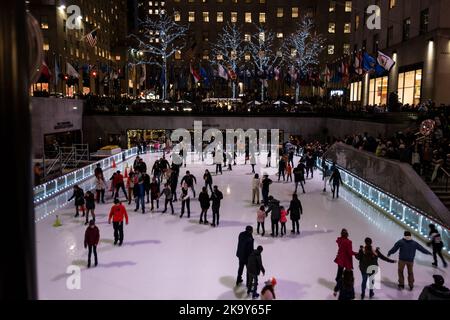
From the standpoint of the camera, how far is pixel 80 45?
6675 centimetres

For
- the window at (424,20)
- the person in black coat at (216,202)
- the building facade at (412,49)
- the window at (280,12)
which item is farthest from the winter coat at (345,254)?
the window at (280,12)

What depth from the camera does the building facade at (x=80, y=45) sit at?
Result: 126 ft

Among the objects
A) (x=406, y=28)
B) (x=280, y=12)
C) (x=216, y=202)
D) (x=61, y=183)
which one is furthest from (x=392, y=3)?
(x=280, y=12)

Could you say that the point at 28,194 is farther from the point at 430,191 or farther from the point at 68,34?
the point at 68,34

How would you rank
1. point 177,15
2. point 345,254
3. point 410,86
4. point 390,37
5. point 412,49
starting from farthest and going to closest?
point 177,15 → point 390,37 → point 410,86 → point 412,49 → point 345,254

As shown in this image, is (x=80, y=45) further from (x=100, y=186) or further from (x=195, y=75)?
(x=100, y=186)

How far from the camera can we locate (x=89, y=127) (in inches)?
1527

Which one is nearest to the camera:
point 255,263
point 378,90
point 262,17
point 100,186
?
point 255,263

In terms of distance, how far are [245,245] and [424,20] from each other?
2822 cm

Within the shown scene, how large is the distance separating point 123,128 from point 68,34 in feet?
96.3

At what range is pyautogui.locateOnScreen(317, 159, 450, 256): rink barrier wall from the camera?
11.5 meters

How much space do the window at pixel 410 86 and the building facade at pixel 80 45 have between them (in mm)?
24015
